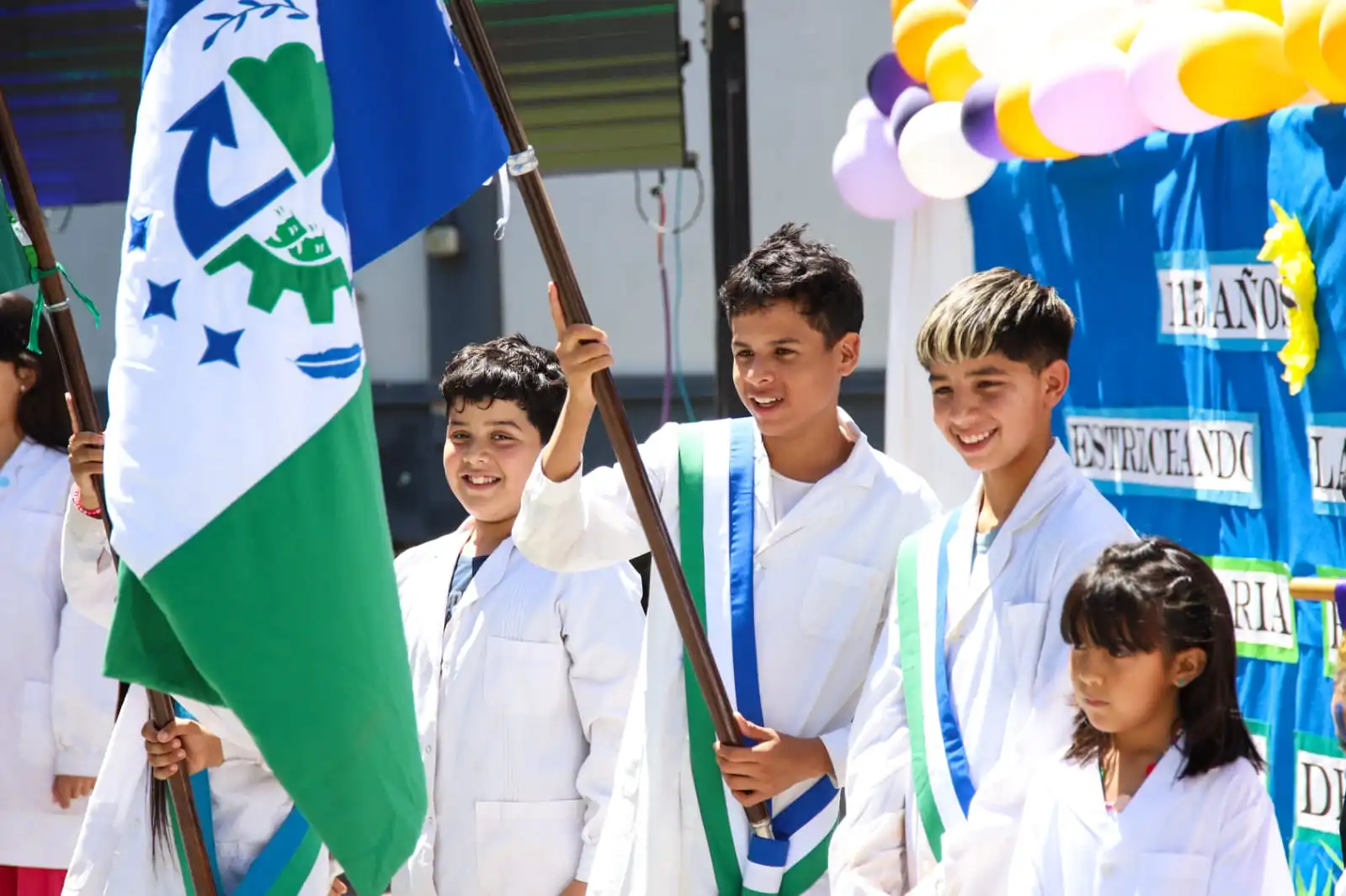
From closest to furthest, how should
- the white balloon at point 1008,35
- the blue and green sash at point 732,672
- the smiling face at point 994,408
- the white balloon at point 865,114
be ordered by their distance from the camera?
the smiling face at point 994,408, the blue and green sash at point 732,672, the white balloon at point 1008,35, the white balloon at point 865,114

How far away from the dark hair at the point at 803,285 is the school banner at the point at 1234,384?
109 cm

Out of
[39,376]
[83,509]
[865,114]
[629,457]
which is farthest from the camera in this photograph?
[865,114]

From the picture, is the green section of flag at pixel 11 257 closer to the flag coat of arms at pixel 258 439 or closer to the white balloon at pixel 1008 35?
the flag coat of arms at pixel 258 439

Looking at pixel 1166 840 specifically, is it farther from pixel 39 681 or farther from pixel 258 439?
pixel 39 681

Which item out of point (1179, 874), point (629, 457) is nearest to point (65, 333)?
point (629, 457)

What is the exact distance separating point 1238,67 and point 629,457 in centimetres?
166

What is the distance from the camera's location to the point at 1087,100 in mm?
4039

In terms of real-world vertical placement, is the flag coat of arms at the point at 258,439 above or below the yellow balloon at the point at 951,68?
below

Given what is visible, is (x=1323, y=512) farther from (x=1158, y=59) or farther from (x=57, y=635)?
(x=57, y=635)

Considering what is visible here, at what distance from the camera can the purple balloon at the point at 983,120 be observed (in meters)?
4.37

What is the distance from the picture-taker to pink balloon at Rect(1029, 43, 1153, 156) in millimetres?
4004

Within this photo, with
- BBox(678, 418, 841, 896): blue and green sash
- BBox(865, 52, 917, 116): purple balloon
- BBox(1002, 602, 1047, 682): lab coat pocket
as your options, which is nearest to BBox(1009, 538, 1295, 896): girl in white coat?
BBox(1002, 602, 1047, 682): lab coat pocket

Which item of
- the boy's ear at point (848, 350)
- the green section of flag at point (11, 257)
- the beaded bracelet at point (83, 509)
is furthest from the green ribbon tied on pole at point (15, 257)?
the boy's ear at point (848, 350)

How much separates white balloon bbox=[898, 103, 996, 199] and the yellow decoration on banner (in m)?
1.07
